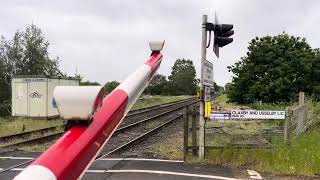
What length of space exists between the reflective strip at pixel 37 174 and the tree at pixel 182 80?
12094 cm

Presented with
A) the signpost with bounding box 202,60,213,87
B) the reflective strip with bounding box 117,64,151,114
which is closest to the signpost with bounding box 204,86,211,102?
the signpost with bounding box 202,60,213,87

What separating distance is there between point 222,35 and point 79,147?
10.9 meters

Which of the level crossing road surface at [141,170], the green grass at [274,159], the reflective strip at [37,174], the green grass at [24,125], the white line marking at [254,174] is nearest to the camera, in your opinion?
the reflective strip at [37,174]

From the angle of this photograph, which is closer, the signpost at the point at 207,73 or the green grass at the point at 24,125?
the signpost at the point at 207,73

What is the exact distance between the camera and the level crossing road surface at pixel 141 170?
984 centimetres

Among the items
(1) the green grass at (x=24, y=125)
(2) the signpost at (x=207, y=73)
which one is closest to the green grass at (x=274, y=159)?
(2) the signpost at (x=207, y=73)

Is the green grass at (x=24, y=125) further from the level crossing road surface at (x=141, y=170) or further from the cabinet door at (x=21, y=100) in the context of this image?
the level crossing road surface at (x=141, y=170)

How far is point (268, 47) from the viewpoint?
121 feet

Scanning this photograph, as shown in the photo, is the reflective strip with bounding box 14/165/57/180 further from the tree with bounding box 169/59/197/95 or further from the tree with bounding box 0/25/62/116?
the tree with bounding box 169/59/197/95

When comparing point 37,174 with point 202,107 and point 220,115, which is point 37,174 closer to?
point 202,107

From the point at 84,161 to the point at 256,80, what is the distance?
117ft

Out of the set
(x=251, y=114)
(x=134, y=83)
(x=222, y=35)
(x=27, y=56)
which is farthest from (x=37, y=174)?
(x=27, y=56)

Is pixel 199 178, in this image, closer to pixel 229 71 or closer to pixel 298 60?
pixel 298 60

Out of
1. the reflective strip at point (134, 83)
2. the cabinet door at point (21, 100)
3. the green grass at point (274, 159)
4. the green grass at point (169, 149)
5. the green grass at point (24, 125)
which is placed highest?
the reflective strip at point (134, 83)
